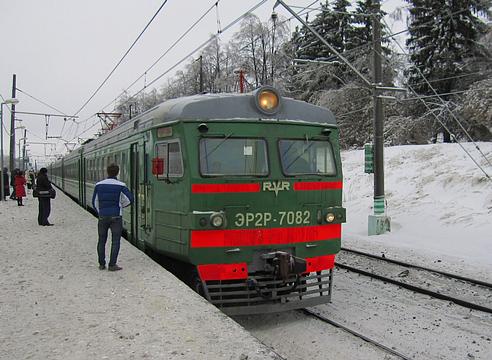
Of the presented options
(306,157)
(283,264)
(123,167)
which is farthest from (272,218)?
(123,167)

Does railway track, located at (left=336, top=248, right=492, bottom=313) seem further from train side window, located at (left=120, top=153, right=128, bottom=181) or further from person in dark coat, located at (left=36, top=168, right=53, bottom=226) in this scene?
person in dark coat, located at (left=36, top=168, right=53, bottom=226)

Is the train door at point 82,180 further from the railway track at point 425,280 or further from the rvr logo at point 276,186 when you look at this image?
the rvr logo at point 276,186

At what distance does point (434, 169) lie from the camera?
1967 cm

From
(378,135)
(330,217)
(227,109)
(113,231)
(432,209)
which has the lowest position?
(432,209)

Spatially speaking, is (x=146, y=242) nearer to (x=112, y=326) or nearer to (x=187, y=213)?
(x=187, y=213)

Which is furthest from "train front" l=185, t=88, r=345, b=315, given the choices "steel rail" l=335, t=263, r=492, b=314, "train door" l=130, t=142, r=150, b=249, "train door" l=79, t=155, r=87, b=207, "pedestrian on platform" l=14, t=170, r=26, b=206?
"pedestrian on platform" l=14, t=170, r=26, b=206

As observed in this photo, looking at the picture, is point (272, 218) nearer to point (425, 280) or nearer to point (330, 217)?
point (330, 217)

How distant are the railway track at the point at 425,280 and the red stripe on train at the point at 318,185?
258 centimetres

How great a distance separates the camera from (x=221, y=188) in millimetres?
6312

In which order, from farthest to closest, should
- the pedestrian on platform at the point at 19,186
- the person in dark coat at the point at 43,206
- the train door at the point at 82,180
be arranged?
the pedestrian on platform at the point at 19,186 → the train door at the point at 82,180 → the person in dark coat at the point at 43,206

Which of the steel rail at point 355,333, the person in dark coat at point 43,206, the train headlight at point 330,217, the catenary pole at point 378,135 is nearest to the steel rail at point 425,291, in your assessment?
the steel rail at point 355,333

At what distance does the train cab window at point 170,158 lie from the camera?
654cm

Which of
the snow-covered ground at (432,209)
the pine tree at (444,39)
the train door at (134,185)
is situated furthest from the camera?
the pine tree at (444,39)

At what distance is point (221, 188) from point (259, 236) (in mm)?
806
